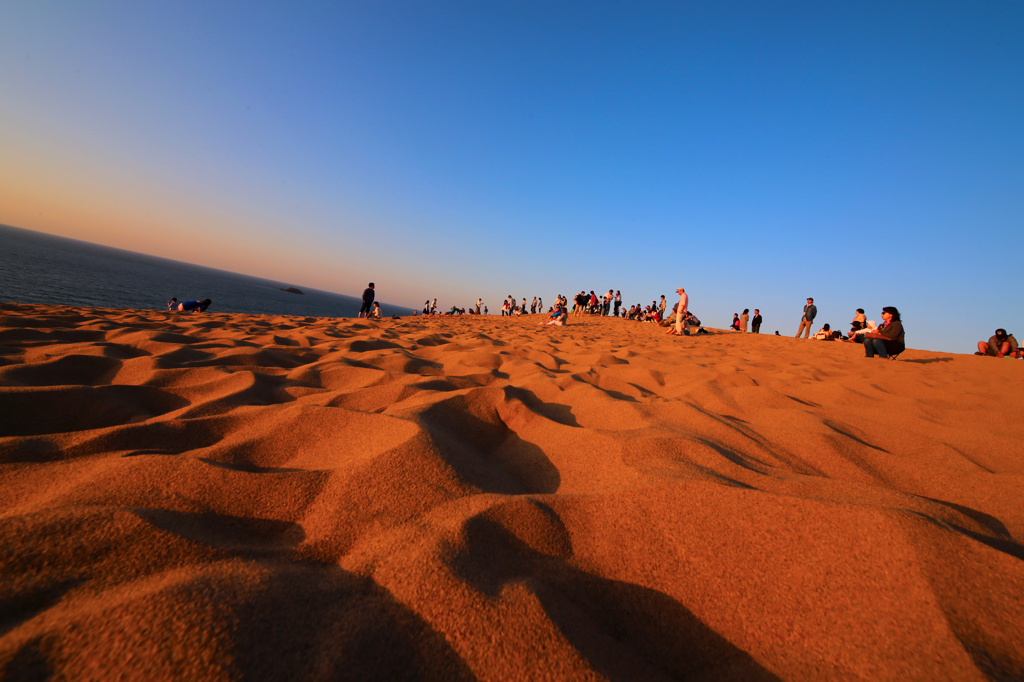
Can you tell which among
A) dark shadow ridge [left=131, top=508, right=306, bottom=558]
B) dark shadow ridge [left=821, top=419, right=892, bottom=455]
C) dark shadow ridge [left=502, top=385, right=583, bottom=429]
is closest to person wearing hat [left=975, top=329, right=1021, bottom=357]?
dark shadow ridge [left=821, top=419, right=892, bottom=455]

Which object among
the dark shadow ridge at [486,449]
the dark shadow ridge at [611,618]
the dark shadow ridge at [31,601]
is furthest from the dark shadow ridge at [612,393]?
the dark shadow ridge at [31,601]

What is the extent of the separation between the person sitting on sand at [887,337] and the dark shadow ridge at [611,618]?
7.65 metres

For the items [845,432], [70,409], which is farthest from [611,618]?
[70,409]

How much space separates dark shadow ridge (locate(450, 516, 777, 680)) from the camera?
755 millimetres

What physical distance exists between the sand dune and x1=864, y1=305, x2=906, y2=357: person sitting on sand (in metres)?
5.20

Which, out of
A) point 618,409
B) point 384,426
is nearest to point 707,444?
point 618,409

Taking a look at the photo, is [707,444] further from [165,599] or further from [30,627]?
[30,627]

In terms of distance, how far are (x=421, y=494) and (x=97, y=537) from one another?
0.74 metres

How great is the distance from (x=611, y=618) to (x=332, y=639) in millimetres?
581

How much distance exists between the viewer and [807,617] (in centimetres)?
83

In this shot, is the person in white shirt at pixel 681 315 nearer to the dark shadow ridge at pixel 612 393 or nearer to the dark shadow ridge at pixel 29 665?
the dark shadow ridge at pixel 612 393

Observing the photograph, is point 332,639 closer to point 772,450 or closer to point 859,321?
point 772,450

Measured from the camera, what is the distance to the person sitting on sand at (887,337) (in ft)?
19.7

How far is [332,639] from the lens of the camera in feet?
2.24
